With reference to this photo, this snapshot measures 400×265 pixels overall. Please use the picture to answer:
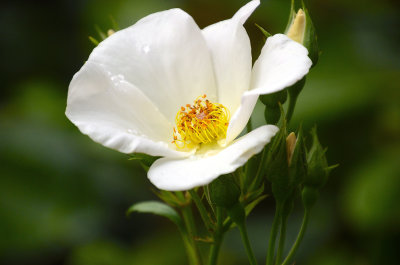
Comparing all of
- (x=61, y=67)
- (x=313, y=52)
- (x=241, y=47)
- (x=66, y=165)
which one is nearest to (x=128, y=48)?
(x=241, y=47)

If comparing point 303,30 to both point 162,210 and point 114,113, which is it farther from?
point 162,210

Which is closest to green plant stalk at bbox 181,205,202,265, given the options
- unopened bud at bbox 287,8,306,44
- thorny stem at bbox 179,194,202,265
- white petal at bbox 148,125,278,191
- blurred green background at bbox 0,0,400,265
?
thorny stem at bbox 179,194,202,265

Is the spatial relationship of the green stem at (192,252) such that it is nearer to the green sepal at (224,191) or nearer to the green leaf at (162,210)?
the green leaf at (162,210)

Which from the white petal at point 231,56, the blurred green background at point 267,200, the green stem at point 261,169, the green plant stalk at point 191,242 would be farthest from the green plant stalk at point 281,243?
the blurred green background at point 267,200

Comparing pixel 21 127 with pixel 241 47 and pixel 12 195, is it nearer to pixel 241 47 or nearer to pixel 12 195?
pixel 12 195

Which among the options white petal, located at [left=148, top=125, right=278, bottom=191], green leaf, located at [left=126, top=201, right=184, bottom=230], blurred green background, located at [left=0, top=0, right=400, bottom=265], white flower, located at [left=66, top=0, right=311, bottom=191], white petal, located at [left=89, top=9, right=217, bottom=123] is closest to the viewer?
white petal, located at [left=148, top=125, right=278, bottom=191]

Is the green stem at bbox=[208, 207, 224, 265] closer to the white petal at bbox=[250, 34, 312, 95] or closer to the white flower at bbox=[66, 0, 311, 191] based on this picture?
the white flower at bbox=[66, 0, 311, 191]

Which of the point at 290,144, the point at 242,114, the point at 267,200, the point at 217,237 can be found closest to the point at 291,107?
the point at 290,144
